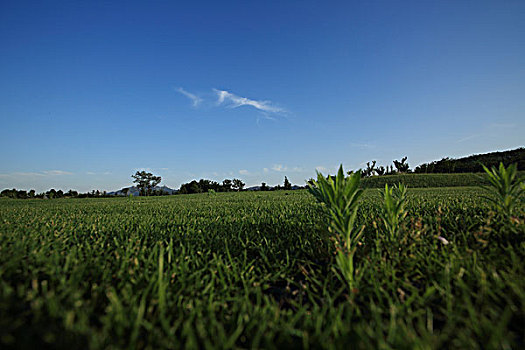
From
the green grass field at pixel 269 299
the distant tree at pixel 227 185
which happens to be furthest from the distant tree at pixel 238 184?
the green grass field at pixel 269 299

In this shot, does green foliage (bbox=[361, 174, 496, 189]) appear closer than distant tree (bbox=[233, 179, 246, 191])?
Yes

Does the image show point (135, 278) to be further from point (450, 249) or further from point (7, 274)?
point (450, 249)

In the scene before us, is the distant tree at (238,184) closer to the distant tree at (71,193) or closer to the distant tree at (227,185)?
the distant tree at (227,185)

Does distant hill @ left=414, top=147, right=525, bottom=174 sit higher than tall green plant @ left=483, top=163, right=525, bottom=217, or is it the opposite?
distant hill @ left=414, top=147, right=525, bottom=174

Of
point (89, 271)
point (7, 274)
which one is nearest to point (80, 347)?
point (89, 271)

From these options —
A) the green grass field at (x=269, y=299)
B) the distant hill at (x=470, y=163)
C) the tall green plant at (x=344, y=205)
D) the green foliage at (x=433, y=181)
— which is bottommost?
the green grass field at (x=269, y=299)

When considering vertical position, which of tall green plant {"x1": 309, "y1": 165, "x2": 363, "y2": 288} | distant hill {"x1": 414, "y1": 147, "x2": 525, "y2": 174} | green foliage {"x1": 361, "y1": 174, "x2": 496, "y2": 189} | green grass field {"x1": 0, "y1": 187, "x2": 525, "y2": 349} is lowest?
green grass field {"x1": 0, "y1": 187, "x2": 525, "y2": 349}

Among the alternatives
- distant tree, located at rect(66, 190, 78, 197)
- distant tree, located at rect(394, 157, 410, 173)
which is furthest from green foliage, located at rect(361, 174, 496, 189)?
distant tree, located at rect(66, 190, 78, 197)

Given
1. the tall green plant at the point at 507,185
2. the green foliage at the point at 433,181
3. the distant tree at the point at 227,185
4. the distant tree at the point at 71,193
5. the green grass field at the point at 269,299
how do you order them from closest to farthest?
1. the green grass field at the point at 269,299
2. the tall green plant at the point at 507,185
3. the green foliage at the point at 433,181
4. the distant tree at the point at 71,193
5. the distant tree at the point at 227,185

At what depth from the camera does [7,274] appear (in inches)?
49.9

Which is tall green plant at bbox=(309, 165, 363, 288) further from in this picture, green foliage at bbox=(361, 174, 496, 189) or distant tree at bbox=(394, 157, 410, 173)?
distant tree at bbox=(394, 157, 410, 173)

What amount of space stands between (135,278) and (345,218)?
1282 mm

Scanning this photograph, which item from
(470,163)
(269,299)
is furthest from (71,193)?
(470,163)

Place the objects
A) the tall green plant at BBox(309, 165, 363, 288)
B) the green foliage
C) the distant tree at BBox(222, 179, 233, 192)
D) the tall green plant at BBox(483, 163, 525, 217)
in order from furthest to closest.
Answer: the distant tree at BBox(222, 179, 233, 192) → the green foliage → the tall green plant at BBox(483, 163, 525, 217) → the tall green plant at BBox(309, 165, 363, 288)
